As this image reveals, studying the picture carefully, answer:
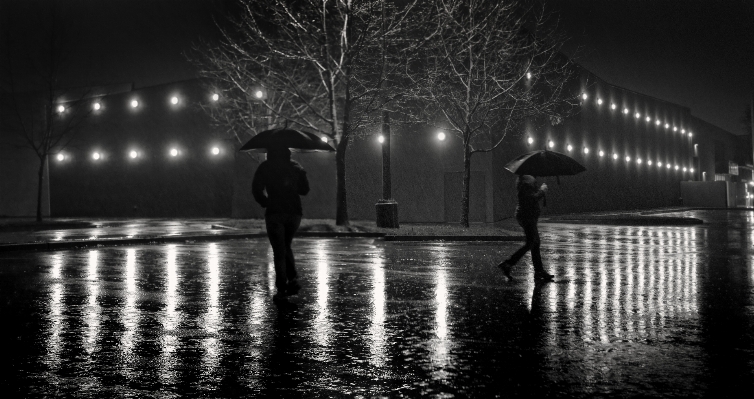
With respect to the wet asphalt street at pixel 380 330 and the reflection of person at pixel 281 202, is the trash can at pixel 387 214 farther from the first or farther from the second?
the reflection of person at pixel 281 202

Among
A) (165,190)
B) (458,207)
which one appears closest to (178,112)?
(165,190)

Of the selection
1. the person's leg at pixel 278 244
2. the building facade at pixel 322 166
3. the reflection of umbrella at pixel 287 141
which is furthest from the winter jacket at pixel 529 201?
the building facade at pixel 322 166

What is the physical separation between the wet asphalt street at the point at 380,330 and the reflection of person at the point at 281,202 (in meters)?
0.42

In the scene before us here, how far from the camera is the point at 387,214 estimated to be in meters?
28.8

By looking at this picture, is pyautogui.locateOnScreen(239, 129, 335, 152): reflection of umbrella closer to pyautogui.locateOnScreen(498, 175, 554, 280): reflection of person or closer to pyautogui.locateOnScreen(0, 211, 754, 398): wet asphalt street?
pyautogui.locateOnScreen(0, 211, 754, 398): wet asphalt street

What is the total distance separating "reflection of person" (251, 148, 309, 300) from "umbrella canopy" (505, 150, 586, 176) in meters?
4.81

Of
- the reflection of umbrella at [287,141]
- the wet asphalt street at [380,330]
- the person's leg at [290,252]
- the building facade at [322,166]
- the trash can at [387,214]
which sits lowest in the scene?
the wet asphalt street at [380,330]

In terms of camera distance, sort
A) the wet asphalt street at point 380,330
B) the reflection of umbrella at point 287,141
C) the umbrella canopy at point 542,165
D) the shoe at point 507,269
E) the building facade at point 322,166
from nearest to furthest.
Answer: the wet asphalt street at point 380,330 → the reflection of umbrella at point 287,141 → the shoe at point 507,269 → the umbrella canopy at point 542,165 → the building facade at point 322,166

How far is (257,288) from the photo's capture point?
40.2 ft

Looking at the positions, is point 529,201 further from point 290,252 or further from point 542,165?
point 290,252

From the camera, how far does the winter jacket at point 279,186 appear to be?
1068 centimetres

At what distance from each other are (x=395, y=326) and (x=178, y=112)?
1686 inches

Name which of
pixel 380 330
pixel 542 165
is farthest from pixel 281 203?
pixel 542 165

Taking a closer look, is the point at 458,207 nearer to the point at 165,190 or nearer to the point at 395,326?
the point at 165,190
